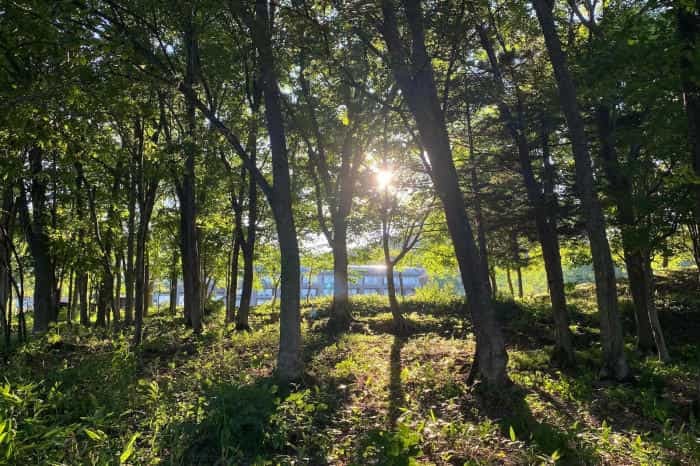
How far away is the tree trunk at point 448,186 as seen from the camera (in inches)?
278

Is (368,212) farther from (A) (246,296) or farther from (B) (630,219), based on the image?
(B) (630,219)

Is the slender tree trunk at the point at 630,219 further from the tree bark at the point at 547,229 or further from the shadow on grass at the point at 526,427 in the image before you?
the shadow on grass at the point at 526,427

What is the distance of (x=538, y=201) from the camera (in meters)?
10.2

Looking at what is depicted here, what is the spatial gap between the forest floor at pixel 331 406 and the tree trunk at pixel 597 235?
1.68 feet

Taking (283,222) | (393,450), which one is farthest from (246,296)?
(393,450)

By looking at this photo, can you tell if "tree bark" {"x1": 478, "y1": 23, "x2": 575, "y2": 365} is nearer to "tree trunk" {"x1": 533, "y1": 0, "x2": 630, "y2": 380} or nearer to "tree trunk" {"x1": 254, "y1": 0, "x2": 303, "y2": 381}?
"tree trunk" {"x1": 533, "y1": 0, "x2": 630, "y2": 380}

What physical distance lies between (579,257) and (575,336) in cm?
237

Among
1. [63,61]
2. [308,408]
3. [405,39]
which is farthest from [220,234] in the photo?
[308,408]

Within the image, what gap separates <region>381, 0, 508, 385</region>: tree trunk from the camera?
278 inches

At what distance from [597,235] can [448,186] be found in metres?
3.00

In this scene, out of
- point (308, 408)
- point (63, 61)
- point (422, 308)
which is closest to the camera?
point (308, 408)

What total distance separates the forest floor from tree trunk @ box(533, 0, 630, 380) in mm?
513

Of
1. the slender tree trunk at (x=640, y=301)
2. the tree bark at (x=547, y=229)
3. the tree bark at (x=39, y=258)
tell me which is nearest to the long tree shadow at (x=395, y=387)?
the tree bark at (x=547, y=229)

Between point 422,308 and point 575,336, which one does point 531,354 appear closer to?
point 575,336
